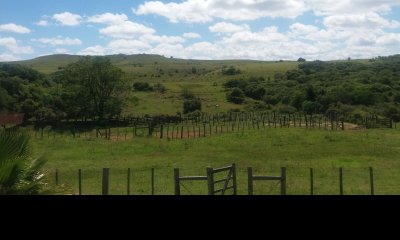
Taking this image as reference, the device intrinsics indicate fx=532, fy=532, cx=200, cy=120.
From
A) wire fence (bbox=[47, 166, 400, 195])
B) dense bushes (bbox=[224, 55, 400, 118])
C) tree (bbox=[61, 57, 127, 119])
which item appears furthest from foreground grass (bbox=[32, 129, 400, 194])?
dense bushes (bbox=[224, 55, 400, 118])

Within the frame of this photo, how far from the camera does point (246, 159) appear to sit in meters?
30.5

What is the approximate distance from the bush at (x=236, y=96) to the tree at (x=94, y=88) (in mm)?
25031

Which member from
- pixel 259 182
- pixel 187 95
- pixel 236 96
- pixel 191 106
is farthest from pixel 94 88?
pixel 259 182

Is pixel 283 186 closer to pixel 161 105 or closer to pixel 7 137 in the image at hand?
pixel 7 137

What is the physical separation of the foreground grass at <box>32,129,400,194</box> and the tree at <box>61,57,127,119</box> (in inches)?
1013

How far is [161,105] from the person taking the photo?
82000 mm

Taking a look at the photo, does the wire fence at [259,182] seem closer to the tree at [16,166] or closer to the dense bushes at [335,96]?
the tree at [16,166]

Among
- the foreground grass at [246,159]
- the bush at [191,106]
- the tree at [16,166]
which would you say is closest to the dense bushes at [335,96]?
the bush at [191,106]

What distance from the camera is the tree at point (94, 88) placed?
2618 inches

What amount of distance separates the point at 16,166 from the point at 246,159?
25.0 metres

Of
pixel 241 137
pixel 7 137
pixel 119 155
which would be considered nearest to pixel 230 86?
pixel 241 137
